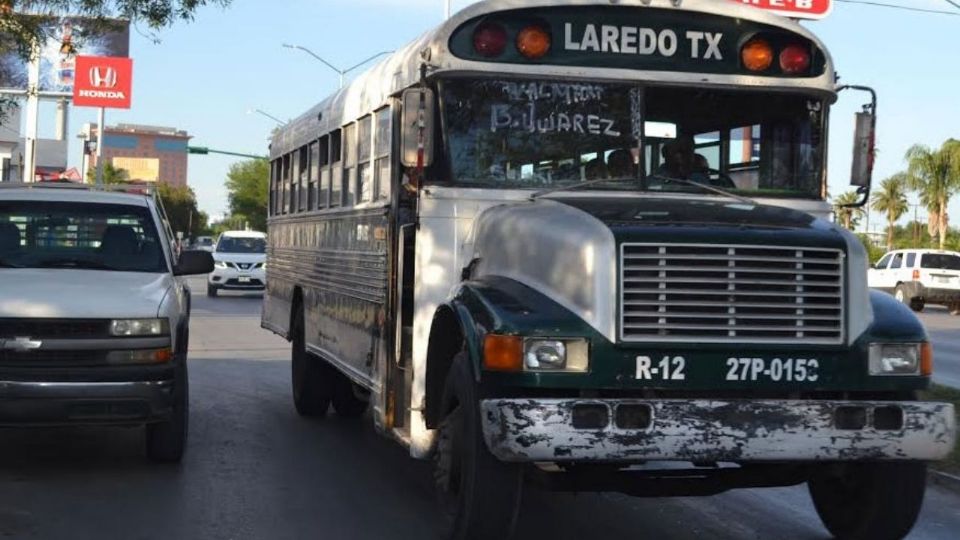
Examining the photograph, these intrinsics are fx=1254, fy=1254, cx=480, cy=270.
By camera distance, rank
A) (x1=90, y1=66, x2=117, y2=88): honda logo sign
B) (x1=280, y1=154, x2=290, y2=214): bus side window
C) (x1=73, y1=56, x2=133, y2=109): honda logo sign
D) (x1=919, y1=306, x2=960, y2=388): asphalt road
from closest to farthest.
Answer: (x1=280, y1=154, x2=290, y2=214): bus side window → (x1=919, y1=306, x2=960, y2=388): asphalt road → (x1=73, y1=56, x2=133, y2=109): honda logo sign → (x1=90, y1=66, x2=117, y2=88): honda logo sign

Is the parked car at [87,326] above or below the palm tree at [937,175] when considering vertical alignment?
below

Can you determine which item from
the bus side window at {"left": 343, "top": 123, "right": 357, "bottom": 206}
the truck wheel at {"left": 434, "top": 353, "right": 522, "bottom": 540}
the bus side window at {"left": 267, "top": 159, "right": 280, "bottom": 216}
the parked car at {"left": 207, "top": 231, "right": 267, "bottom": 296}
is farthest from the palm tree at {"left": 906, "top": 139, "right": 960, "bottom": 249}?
the truck wheel at {"left": 434, "top": 353, "right": 522, "bottom": 540}

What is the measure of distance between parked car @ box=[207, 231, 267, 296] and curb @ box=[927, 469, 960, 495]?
26.4m

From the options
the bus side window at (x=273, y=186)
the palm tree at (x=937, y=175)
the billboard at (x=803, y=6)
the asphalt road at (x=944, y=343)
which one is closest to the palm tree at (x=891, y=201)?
the palm tree at (x=937, y=175)

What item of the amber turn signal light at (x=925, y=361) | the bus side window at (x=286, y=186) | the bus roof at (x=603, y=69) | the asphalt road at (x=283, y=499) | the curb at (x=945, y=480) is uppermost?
the bus roof at (x=603, y=69)

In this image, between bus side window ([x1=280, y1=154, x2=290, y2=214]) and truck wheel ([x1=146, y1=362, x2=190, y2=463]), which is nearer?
truck wheel ([x1=146, y1=362, x2=190, y2=463])

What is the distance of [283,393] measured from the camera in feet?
43.6

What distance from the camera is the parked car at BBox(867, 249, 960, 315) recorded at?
34312 millimetres

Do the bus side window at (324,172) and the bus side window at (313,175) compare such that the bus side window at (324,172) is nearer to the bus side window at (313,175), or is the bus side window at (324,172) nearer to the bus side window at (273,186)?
the bus side window at (313,175)

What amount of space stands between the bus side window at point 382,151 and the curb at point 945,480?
425 cm

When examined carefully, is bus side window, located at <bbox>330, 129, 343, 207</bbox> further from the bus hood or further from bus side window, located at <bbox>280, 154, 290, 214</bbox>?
the bus hood

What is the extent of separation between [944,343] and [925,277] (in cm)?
1147

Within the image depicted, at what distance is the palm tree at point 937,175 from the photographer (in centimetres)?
5381

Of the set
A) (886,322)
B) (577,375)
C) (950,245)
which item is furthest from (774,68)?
(950,245)
